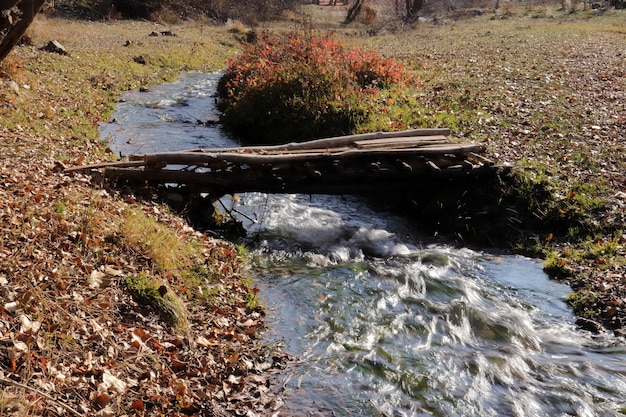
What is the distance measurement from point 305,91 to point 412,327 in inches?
362

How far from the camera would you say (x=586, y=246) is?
28.0ft

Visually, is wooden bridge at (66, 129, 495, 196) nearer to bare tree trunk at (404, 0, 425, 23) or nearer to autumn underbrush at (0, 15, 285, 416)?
autumn underbrush at (0, 15, 285, 416)

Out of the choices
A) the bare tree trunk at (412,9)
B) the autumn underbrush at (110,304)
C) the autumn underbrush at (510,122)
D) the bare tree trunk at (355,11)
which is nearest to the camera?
the autumn underbrush at (110,304)

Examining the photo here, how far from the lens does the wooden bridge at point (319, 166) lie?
30.4 ft

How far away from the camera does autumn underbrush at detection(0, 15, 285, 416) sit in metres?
4.56

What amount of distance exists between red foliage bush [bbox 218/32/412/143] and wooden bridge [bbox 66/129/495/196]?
3.21 metres

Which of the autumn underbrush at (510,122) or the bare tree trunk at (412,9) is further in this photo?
the bare tree trunk at (412,9)

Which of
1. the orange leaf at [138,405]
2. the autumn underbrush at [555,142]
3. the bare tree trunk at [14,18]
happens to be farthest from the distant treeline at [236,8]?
the orange leaf at [138,405]

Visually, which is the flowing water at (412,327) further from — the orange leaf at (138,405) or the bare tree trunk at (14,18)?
the bare tree trunk at (14,18)

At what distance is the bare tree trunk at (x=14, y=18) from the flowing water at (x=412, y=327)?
444 cm

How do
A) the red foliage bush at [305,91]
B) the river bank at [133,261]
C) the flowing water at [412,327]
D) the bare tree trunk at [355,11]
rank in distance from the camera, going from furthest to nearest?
the bare tree trunk at [355,11] < the red foliage bush at [305,91] < the flowing water at [412,327] < the river bank at [133,261]

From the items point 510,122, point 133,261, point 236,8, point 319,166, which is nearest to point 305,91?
point 319,166

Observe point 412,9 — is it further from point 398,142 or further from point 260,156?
point 260,156

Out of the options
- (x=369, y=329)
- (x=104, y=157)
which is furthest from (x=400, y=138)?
(x=104, y=157)
